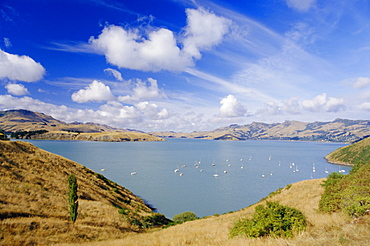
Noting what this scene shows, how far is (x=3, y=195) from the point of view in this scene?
917 inches

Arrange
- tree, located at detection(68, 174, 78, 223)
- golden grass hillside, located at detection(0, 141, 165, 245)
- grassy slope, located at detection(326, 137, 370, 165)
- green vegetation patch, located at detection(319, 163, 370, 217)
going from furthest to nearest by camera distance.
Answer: grassy slope, located at detection(326, 137, 370, 165) < tree, located at detection(68, 174, 78, 223) < golden grass hillside, located at detection(0, 141, 165, 245) < green vegetation patch, located at detection(319, 163, 370, 217)

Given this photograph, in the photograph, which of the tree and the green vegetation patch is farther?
the tree

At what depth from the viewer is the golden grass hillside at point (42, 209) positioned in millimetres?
17703

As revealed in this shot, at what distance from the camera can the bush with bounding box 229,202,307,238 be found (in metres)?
12.4

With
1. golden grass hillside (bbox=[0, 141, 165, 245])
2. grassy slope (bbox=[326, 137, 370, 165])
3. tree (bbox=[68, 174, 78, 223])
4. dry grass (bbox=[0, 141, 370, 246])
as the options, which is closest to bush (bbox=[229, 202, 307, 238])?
dry grass (bbox=[0, 141, 370, 246])

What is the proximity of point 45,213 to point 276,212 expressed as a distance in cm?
2475

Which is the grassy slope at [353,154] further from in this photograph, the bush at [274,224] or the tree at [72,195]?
the tree at [72,195]

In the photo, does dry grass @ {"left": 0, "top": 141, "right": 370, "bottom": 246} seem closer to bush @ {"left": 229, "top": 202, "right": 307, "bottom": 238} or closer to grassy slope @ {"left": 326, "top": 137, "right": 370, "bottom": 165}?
bush @ {"left": 229, "top": 202, "right": 307, "bottom": 238}

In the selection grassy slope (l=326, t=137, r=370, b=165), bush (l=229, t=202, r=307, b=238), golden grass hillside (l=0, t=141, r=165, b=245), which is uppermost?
bush (l=229, t=202, r=307, b=238)

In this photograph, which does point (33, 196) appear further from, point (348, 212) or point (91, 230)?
point (348, 212)

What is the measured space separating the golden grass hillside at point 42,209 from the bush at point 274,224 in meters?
15.7

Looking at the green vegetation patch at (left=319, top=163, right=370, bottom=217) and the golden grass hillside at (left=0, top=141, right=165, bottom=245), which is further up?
the green vegetation patch at (left=319, top=163, right=370, bottom=217)

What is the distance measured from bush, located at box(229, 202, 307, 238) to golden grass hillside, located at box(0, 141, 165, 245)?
15.7 m

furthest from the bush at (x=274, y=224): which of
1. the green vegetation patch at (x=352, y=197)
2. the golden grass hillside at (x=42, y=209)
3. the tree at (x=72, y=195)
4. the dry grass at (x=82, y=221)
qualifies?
the tree at (x=72, y=195)
